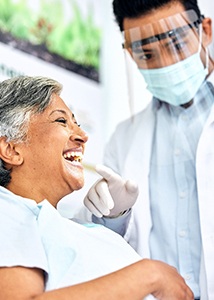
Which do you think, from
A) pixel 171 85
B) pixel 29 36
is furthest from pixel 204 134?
pixel 29 36

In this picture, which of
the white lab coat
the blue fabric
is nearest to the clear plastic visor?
the white lab coat

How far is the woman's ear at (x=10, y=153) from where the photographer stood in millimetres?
1515

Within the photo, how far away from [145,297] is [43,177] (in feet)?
1.36

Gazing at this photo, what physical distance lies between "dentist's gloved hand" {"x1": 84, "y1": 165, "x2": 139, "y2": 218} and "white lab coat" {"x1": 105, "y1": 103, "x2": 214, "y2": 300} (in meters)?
0.11

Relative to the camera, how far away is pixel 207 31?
1941mm

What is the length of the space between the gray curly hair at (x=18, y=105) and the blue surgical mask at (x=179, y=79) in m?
0.48

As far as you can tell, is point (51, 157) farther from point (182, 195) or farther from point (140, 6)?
point (140, 6)

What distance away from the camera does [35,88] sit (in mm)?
1548

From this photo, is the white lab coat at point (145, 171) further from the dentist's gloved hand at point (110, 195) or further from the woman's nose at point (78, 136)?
the woman's nose at point (78, 136)

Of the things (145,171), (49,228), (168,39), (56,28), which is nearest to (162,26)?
(168,39)

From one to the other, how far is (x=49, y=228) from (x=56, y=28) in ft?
5.04

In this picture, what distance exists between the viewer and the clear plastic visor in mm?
1874

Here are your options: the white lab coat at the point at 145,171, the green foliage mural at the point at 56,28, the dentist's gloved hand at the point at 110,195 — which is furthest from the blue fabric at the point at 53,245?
the green foliage mural at the point at 56,28

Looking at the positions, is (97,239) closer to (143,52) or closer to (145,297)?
(145,297)
